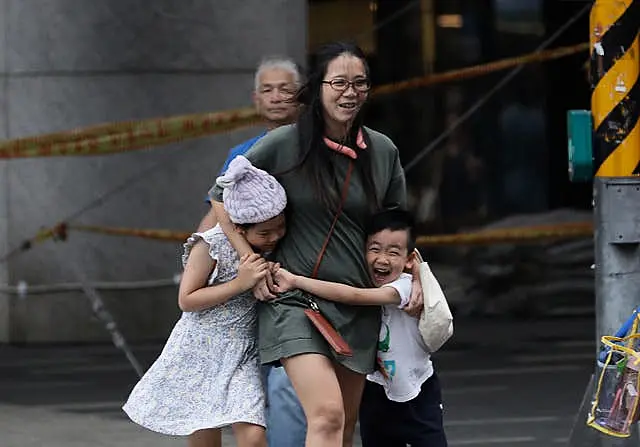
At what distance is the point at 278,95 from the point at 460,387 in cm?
433

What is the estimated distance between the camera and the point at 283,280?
5898 millimetres

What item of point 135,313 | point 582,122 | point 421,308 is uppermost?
point 582,122

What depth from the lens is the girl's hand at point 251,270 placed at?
5.88 m

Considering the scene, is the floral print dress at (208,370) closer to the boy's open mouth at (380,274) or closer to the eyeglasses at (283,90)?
the boy's open mouth at (380,274)

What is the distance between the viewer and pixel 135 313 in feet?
41.8

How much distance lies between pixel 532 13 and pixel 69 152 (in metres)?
4.30

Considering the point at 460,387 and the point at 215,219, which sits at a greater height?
the point at 215,219

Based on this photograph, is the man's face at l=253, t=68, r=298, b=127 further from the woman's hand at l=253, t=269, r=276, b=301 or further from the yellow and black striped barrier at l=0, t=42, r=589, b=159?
the yellow and black striped barrier at l=0, t=42, r=589, b=159

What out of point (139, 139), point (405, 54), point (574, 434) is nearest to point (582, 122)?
point (574, 434)

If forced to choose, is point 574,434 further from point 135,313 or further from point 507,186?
point 507,186

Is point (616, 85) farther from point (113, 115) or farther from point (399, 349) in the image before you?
point (113, 115)

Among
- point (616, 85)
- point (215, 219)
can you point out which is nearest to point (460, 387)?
point (616, 85)

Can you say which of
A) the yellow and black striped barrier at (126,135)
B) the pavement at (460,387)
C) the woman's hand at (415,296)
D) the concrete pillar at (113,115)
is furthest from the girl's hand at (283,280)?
the concrete pillar at (113,115)

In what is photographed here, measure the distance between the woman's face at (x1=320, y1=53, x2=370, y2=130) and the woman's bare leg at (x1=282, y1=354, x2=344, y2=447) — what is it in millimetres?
847
